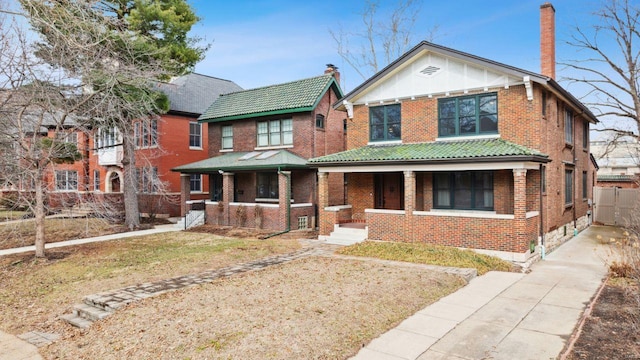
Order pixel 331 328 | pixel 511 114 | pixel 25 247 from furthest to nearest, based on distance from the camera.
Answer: pixel 25 247
pixel 511 114
pixel 331 328

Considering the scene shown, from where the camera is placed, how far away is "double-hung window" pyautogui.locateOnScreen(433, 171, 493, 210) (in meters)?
14.3

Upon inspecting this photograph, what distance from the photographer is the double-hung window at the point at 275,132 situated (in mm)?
21203

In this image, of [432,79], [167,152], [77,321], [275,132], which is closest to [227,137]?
[275,132]

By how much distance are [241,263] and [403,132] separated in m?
8.46

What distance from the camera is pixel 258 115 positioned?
2162 centimetres

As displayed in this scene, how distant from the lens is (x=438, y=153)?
45.1ft

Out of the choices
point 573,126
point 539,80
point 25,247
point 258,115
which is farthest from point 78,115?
point 573,126

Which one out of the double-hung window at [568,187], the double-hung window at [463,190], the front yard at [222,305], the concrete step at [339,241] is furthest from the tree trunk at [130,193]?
the double-hung window at [568,187]

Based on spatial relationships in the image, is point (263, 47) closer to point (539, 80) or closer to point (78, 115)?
point (78, 115)

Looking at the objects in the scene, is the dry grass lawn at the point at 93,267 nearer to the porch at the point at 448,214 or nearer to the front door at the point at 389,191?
the porch at the point at 448,214

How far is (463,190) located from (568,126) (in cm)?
696

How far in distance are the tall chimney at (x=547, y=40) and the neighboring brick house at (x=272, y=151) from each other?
31.8 ft

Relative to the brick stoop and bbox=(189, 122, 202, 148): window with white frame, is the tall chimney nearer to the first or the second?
the brick stoop

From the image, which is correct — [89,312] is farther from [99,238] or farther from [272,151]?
[272,151]
